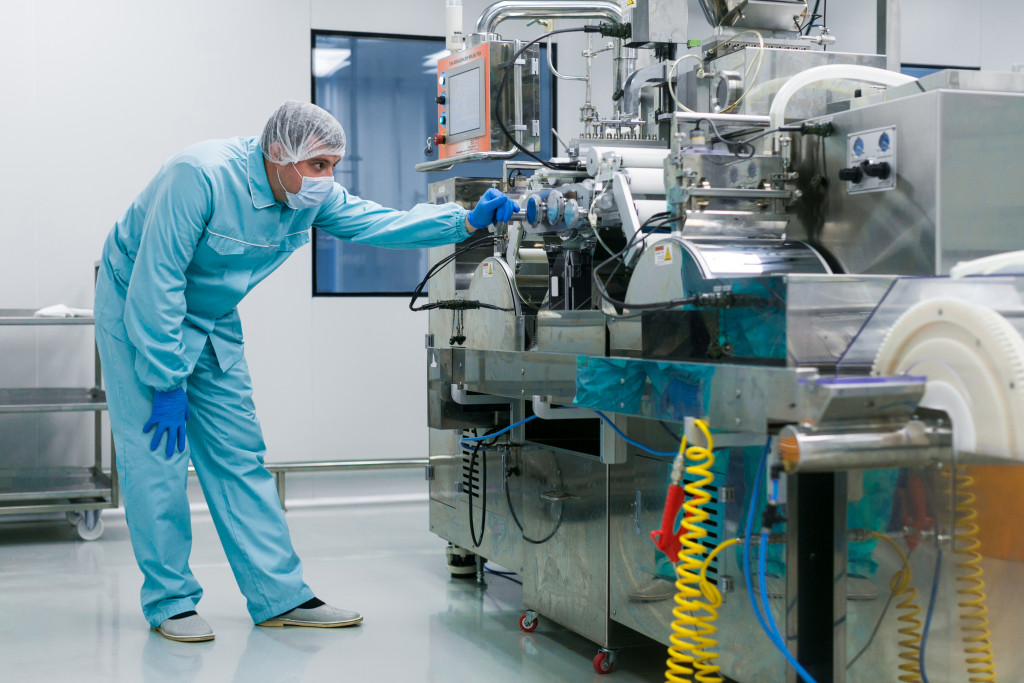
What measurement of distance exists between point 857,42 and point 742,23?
3.32 meters

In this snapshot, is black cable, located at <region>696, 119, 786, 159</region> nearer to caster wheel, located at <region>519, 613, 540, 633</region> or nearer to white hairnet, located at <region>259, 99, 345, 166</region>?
white hairnet, located at <region>259, 99, 345, 166</region>

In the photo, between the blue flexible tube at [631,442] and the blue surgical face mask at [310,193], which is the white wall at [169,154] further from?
the blue flexible tube at [631,442]

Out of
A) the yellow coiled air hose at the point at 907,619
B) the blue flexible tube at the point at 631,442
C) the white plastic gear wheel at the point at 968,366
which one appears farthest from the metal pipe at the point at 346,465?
the white plastic gear wheel at the point at 968,366

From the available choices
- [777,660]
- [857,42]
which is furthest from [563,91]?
[777,660]

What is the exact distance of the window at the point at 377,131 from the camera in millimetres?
4832

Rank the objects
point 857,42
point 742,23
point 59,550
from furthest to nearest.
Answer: point 857,42, point 59,550, point 742,23

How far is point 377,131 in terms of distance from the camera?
16.3 ft

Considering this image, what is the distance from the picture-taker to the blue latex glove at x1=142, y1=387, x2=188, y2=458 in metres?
2.64

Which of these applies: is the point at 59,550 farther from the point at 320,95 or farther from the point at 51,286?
the point at 320,95

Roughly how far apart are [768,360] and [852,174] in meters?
0.50

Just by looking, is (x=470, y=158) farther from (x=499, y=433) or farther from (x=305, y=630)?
(x=305, y=630)

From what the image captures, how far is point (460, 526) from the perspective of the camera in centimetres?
321

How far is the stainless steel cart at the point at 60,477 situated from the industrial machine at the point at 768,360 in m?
1.74

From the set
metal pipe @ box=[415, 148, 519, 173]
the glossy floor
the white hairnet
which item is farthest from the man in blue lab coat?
metal pipe @ box=[415, 148, 519, 173]
